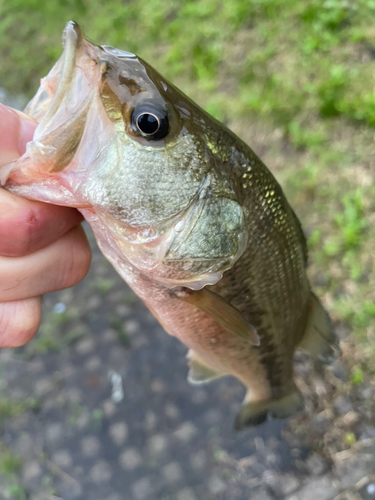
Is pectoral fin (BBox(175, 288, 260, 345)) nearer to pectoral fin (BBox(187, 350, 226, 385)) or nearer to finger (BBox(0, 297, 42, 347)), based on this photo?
finger (BBox(0, 297, 42, 347))

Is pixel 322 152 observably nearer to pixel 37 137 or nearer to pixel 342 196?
pixel 342 196

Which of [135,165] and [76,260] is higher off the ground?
[135,165]

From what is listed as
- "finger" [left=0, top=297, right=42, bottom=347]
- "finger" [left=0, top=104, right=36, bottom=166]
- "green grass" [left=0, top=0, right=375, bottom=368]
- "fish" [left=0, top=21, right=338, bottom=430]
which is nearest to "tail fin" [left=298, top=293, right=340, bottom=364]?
"fish" [left=0, top=21, right=338, bottom=430]

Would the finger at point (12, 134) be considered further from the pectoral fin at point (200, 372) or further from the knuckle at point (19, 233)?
the pectoral fin at point (200, 372)

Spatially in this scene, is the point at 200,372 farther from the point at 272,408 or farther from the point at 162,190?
the point at 162,190

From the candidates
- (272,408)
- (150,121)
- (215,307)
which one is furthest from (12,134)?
(272,408)

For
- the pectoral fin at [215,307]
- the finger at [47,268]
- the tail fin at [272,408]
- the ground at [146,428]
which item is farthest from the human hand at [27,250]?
the ground at [146,428]

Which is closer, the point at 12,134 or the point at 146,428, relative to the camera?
the point at 12,134
